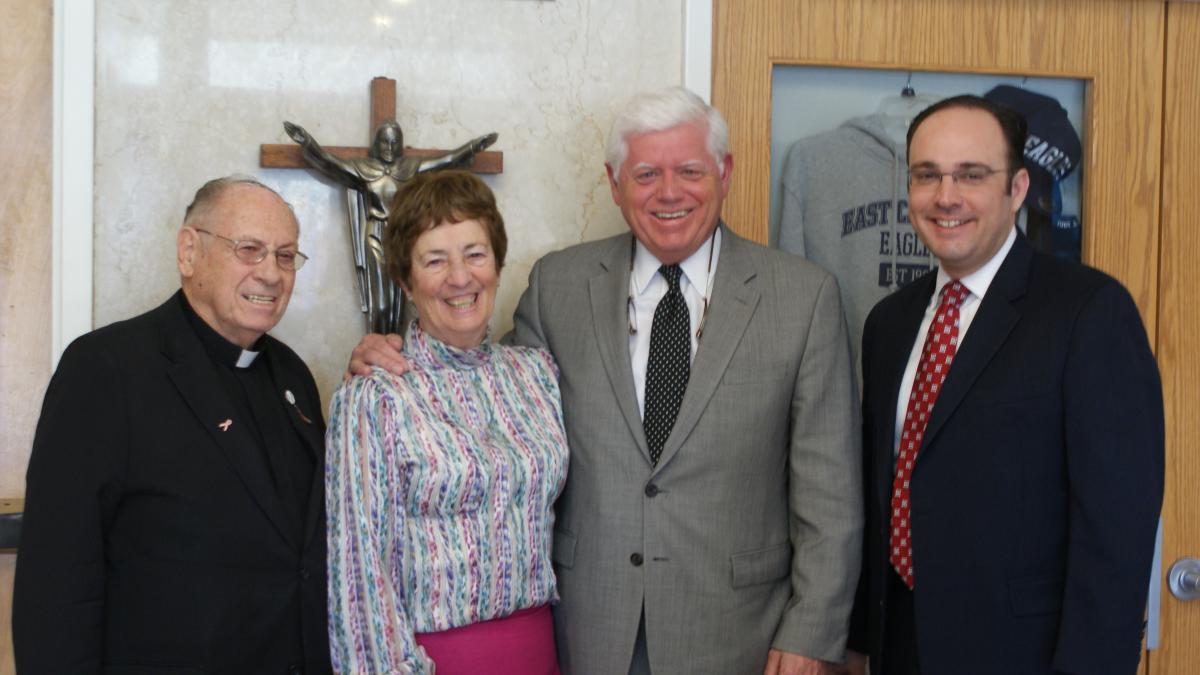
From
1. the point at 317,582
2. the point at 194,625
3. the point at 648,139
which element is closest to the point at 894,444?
the point at 648,139

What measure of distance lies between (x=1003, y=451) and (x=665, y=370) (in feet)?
2.01

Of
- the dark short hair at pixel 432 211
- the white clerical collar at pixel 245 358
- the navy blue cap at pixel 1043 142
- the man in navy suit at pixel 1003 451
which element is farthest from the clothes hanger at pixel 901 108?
the white clerical collar at pixel 245 358

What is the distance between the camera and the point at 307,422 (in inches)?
78.9

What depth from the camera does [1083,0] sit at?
276 cm

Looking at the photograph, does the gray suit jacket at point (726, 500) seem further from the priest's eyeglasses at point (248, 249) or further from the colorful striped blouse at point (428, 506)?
the priest's eyeglasses at point (248, 249)

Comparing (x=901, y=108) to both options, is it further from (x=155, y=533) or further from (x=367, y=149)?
(x=155, y=533)

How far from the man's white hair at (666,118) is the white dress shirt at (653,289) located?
18 cm

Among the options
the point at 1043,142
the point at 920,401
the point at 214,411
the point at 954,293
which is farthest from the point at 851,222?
the point at 214,411

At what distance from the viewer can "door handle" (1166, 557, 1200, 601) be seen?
2.80 m

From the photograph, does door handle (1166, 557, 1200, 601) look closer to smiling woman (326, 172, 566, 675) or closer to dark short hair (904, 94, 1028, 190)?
dark short hair (904, 94, 1028, 190)

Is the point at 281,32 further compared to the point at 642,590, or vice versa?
the point at 281,32

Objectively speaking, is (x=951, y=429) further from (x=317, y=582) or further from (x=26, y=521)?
(x=26, y=521)

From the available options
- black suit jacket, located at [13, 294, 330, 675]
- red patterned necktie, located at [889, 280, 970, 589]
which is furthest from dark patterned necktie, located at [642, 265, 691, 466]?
black suit jacket, located at [13, 294, 330, 675]

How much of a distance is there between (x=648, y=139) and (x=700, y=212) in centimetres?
17
